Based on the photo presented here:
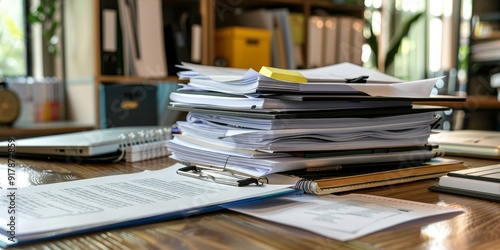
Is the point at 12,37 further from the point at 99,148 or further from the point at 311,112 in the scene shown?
the point at 311,112

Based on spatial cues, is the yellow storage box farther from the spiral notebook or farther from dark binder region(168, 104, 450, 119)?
dark binder region(168, 104, 450, 119)

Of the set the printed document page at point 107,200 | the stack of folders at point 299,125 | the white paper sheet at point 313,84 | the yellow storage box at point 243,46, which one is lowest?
the printed document page at point 107,200

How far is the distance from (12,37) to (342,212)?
251 cm

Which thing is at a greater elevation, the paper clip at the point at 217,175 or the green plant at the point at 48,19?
the green plant at the point at 48,19

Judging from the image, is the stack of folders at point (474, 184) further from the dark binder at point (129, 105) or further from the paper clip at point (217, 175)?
the dark binder at point (129, 105)

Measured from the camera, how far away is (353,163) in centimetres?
75

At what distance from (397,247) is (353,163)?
31cm

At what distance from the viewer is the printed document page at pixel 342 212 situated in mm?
495

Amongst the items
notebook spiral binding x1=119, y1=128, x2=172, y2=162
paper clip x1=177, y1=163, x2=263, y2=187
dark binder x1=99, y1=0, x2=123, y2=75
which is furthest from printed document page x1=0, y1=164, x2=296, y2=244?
dark binder x1=99, y1=0, x2=123, y2=75

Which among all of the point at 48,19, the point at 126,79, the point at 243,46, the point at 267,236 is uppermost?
the point at 48,19

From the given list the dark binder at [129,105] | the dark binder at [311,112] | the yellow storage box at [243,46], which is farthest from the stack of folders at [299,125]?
the yellow storage box at [243,46]

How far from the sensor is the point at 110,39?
7.98 ft

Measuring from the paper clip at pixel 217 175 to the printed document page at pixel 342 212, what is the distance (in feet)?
0.18

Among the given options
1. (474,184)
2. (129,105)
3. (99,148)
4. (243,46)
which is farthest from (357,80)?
(243,46)
